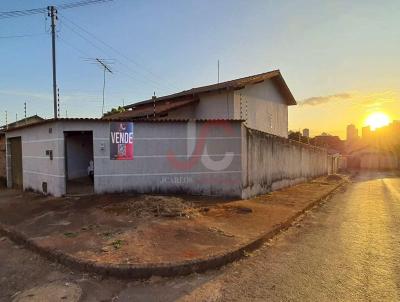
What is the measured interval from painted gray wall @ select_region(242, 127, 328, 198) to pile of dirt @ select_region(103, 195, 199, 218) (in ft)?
11.4

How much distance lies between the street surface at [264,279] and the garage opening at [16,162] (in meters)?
9.26

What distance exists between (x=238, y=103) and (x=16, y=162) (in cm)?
1148

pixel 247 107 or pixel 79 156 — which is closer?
pixel 79 156

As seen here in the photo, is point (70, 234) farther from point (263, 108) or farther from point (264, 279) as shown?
point (263, 108)

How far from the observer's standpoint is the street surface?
14.4 feet

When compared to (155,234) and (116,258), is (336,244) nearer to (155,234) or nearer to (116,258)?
(155,234)

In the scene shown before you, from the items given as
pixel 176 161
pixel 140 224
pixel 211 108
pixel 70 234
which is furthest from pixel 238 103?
pixel 70 234

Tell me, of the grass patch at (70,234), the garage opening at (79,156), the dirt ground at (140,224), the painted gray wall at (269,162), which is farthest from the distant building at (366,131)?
the grass patch at (70,234)

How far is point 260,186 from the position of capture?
14.0 meters

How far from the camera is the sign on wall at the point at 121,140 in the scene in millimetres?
11023

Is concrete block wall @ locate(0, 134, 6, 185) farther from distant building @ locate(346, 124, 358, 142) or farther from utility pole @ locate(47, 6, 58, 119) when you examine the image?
distant building @ locate(346, 124, 358, 142)

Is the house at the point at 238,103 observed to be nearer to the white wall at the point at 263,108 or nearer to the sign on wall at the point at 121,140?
the white wall at the point at 263,108

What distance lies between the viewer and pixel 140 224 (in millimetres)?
7609

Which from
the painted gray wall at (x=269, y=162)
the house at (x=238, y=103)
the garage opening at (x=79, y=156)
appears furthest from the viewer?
the house at (x=238, y=103)
